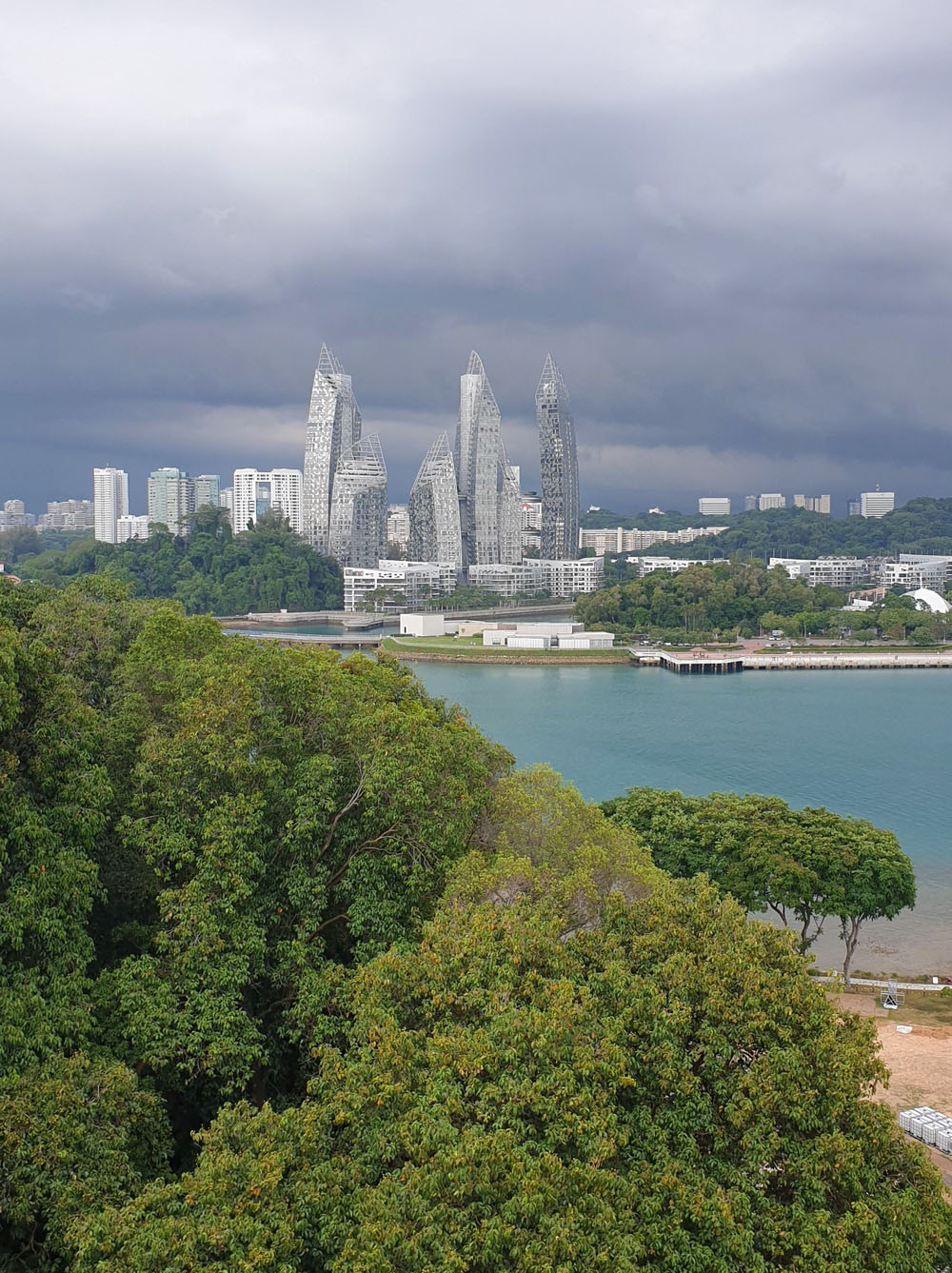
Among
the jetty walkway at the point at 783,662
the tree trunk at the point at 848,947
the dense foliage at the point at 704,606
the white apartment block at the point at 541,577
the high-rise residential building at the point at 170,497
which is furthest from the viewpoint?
the high-rise residential building at the point at 170,497

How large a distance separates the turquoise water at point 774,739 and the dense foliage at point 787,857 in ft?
3.26

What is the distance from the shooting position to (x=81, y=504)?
109m

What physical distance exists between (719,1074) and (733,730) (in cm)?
1754

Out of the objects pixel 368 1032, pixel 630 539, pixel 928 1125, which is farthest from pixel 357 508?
pixel 368 1032

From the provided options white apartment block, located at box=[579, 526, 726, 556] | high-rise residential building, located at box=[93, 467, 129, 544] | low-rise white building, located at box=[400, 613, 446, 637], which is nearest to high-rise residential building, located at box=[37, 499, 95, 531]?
high-rise residential building, located at box=[93, 467, 129, 544]

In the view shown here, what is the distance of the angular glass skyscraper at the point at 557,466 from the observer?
186 ft

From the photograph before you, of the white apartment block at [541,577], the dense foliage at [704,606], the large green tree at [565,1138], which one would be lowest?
the large green tree at [565,1138]

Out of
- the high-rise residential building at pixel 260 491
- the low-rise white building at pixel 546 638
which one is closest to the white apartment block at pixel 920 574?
the low-rise white building at pixel 546 638

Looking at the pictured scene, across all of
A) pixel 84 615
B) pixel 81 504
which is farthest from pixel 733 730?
pixel 81 504

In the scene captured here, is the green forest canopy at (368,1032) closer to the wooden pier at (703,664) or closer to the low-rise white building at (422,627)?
the wooden pier at (703,664)

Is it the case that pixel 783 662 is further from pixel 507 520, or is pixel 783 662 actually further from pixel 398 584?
pixel 507 520

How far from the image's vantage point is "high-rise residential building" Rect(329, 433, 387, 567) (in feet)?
179

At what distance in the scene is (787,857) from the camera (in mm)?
8383

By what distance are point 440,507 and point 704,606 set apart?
20397mm
